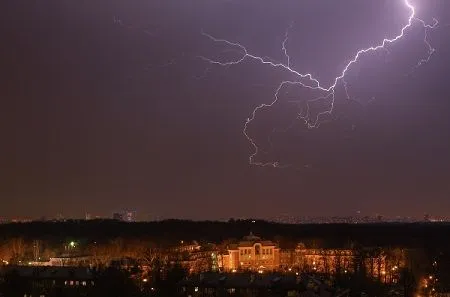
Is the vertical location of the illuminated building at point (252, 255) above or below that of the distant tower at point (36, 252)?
below

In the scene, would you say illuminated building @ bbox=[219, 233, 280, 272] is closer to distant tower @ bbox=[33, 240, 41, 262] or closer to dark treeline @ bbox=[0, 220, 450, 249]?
dark treeline @ bbox=[0, 220, 450, 249]

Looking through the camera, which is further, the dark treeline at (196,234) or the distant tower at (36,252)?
the dark treeline at (196,234)

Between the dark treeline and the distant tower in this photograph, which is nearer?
the distant tower

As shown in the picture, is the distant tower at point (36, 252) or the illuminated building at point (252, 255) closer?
the distant tower at point (36, 252)

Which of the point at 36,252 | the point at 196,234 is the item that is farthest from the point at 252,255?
the point at 196,234

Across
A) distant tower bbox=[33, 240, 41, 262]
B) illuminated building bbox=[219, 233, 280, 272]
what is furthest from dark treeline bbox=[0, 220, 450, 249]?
distant tower bbox=[33, 240, 41, 262]

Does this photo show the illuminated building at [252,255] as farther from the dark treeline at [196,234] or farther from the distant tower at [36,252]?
the distant tower at [36,252]

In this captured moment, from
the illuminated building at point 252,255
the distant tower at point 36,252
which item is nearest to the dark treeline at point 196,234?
the illuminated building at point 252,255

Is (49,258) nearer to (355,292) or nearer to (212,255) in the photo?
(212,255)

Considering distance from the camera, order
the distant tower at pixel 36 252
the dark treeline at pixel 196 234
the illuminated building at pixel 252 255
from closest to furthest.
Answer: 1. the distant tower at pixel 36 252
2. the illuminated building at pixel 252 255
3. the dark treeline at pixel 196 234

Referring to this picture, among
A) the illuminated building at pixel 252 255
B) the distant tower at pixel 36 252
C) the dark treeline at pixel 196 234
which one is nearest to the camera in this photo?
the distant tower at pixel 36 252

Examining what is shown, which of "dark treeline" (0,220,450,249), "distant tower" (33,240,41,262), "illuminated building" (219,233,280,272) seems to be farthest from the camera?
"dark treeline" (0,220,450,249)
